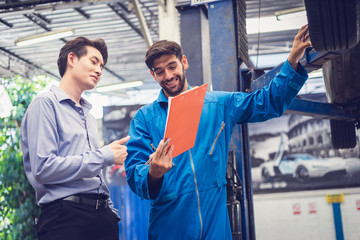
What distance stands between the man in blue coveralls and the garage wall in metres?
6.84

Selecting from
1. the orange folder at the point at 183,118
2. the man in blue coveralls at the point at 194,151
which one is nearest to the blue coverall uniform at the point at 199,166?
the man in blue coveralls at the point at 194,151

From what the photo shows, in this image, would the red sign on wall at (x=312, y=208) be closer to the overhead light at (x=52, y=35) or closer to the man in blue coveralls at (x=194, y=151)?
the overhead light at (x=52, y=35)

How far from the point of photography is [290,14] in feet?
23.1

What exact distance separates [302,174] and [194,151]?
→ 23.1 feet

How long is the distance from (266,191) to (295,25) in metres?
3.79

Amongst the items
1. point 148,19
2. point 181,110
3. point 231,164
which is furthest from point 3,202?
point 148,19

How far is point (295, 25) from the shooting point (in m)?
7.17

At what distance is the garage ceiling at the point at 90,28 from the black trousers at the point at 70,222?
21.0ft

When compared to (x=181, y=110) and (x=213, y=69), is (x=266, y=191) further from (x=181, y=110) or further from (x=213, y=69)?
(x=181, y=110)

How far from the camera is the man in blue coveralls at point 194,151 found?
Result: 62.8 inches

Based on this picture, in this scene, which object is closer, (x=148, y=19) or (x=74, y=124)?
(x=74, y=124)

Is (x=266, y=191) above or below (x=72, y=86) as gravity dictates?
below

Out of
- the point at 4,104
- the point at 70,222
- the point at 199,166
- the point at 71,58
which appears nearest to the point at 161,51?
the point at 71,58

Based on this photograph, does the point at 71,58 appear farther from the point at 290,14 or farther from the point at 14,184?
the point at 290,14
